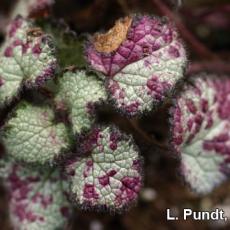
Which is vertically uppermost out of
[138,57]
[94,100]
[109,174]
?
[138,57]

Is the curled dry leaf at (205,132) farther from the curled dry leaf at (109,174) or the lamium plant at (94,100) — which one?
the curled dry leaf at (109,174)

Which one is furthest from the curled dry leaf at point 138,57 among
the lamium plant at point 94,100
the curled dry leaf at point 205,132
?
the curled dry leaf at point 205,132

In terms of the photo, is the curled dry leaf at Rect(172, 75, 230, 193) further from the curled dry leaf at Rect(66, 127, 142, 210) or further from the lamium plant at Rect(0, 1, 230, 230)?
the curled dry leaf at Rect(66, 127, 142, 210)

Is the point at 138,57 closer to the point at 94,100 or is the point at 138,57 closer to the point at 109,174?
the point at 94,100

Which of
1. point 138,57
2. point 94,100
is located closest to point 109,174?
point 94,100

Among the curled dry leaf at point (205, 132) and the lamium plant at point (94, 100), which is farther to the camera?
the curled dry leaf at point (205, 132)

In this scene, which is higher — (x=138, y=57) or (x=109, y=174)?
(x=138, y=57)

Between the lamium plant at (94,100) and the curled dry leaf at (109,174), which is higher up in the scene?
the lamium plant at (94,100)
